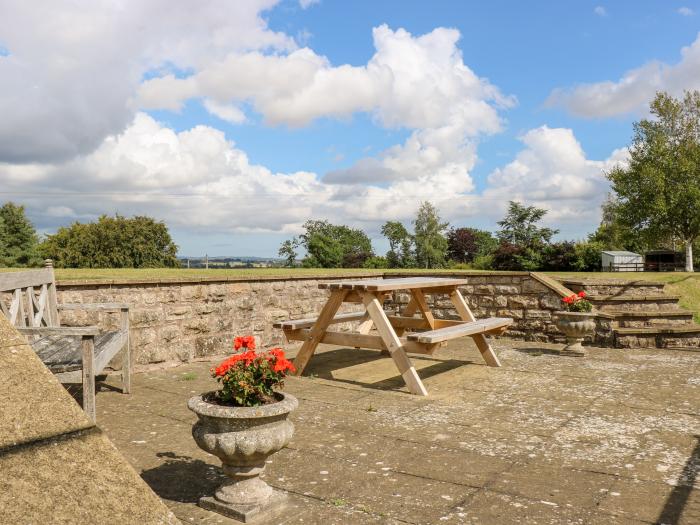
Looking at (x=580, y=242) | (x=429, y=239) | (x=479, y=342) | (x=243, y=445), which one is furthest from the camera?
(x=429, y=239)

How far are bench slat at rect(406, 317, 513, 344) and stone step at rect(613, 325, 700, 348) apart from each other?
2874 mm

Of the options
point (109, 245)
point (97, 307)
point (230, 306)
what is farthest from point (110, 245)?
point (97, 307)

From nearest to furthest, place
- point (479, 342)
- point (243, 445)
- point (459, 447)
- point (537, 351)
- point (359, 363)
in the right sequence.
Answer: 1. point (243, 445)
2. point (459, 447)
3. point (479, 342)
4. point (359, 363)
5. point (537, 351)

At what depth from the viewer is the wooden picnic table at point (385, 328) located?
598 centimetres

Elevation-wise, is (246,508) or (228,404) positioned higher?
(228,404)

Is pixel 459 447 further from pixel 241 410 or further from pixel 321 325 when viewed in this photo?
pixel 321 325

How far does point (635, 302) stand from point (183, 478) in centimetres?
902

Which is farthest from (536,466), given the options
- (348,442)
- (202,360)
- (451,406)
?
(202,360)

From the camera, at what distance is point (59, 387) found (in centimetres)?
213

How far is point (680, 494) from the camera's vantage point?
3.33 metres

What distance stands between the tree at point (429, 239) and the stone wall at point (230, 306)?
52301 mm

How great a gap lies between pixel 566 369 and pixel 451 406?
2.65m

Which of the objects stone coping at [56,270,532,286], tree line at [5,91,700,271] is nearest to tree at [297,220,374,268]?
tree line at [5,91,700,271]

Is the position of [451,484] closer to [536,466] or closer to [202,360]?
[536,466]
